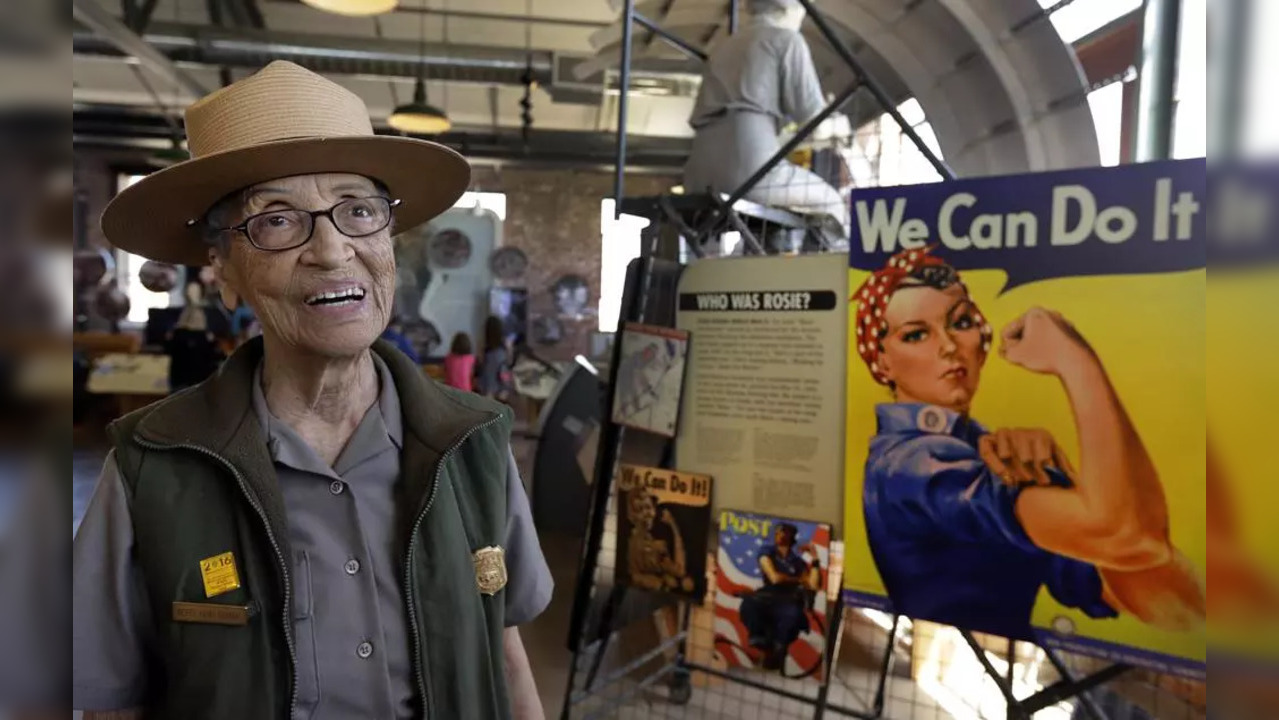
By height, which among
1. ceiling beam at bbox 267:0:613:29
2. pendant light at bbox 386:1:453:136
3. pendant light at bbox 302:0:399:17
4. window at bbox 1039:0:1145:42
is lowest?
window at bbox 1039:0:1145:42

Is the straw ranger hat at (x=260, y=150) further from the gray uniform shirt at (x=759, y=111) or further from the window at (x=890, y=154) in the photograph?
the window at (x=890, y=154)

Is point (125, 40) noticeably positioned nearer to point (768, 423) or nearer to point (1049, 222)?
point (768, 423)

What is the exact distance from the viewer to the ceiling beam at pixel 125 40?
609 centimetres

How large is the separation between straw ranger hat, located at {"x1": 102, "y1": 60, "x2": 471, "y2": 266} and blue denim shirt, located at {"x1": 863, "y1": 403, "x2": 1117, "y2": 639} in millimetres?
1157

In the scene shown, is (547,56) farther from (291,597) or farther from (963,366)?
(291,597)

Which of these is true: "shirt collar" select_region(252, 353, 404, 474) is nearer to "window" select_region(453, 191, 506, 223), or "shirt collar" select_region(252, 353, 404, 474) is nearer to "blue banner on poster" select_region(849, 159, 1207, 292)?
"blue banner on poster" select_region(849, 159, 1207, 292)

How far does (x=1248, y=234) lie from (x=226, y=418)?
4.00ft

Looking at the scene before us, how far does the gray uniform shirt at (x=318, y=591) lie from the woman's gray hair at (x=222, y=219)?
23 cm

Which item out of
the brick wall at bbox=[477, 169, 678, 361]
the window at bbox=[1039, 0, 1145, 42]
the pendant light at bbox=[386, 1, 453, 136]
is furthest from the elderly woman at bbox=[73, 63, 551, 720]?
the brick wall at bbox=[477, 169, 678, 361]

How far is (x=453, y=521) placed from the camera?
4.08 feet

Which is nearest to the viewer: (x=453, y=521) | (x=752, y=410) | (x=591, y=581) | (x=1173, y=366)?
(x=453, y=521)

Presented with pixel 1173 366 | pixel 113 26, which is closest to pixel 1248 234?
pixel 1173 366

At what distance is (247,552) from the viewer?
3.60 ft

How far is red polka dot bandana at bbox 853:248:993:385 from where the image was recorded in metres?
1.78
